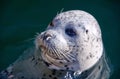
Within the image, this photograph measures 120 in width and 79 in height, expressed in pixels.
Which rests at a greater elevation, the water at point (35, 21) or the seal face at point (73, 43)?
the water at point (35, 21)

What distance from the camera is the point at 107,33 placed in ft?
24.2

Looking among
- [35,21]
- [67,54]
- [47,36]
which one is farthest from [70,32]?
[35,21]

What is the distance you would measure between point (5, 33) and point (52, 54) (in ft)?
7.24

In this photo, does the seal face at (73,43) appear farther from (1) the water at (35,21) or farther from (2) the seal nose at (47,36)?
(1) the water at (35,21)

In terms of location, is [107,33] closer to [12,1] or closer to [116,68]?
[116,68]

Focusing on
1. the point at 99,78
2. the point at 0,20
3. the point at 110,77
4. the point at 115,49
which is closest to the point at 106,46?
the point at 115,49

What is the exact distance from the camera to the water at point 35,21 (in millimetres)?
6992

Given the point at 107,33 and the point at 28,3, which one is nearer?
the point at 107,33

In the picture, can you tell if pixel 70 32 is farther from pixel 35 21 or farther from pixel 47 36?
pixel 35 21

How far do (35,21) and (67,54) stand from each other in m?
2.31

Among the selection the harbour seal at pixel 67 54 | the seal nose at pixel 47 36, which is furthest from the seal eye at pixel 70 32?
the seal nose at pixel 47 36

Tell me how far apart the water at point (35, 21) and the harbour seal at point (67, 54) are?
1122 mm

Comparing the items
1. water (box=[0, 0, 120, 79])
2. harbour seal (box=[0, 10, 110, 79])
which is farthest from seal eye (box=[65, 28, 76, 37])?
water (box=[0, 0, 120, 79])

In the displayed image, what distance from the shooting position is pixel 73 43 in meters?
5.39
